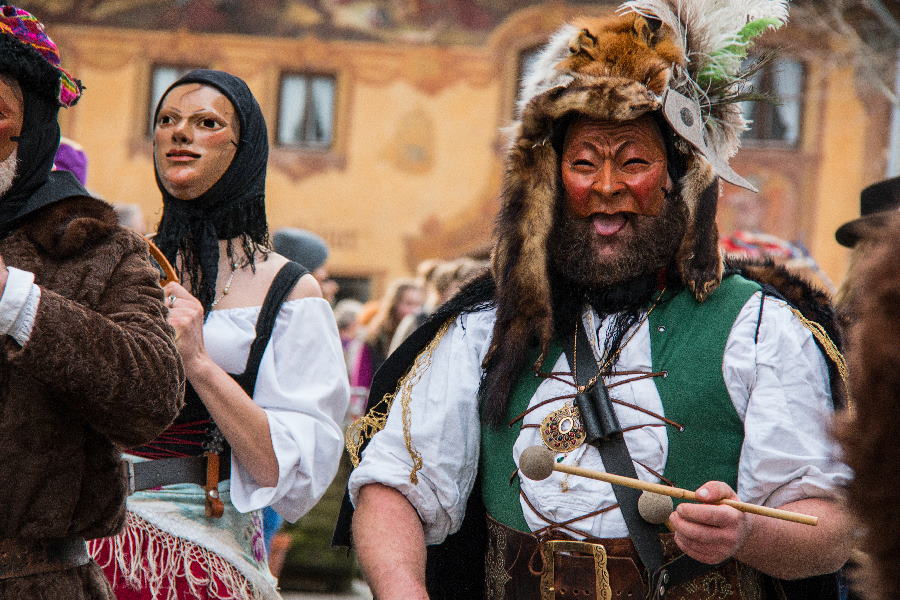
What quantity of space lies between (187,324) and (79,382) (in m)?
0.78

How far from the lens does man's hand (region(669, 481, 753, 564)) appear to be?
2268 mm

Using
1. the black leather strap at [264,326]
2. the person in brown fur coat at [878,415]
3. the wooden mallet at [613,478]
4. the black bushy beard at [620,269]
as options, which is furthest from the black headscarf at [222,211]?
the person in brown fur coat at [878,415]

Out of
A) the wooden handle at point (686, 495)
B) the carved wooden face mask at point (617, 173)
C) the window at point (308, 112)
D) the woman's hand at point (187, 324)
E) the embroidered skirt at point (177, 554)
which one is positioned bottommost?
the embroidered skirt at point (177, 554)

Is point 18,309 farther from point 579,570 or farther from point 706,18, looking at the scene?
point 706,18

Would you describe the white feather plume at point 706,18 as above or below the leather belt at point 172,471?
above

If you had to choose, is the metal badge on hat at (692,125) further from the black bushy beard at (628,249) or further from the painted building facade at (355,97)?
the painted building facade at (355,97)

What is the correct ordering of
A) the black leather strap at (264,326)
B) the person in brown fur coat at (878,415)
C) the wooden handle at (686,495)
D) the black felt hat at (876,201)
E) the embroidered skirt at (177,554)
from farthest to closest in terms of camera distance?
1. the black felt hat at (876,201)
2. the black leather strap at (264,326)
3. the embroidered skirt at (177,554)
4. the wooden handle at (686,495)
5. the person in brown fur coat at (878,415)

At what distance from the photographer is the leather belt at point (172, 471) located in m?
3.22

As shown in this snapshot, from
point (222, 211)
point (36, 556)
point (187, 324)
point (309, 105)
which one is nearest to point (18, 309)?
point (36, 556)

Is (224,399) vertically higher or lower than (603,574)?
higher

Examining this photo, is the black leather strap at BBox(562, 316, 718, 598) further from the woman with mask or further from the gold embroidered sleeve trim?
the woman with mask

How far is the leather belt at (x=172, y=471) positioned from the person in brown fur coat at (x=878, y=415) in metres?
2.10

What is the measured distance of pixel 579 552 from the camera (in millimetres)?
2594

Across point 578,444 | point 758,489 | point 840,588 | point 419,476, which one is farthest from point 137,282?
point 840,588
